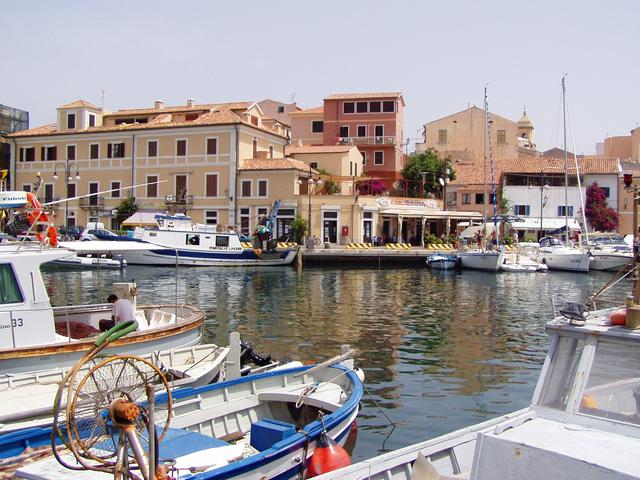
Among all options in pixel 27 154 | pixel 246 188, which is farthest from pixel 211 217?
pixel 27 154

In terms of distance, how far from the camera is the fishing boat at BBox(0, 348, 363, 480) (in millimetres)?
5473

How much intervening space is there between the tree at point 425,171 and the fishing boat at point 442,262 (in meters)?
17.7

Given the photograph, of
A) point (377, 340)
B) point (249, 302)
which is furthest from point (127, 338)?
point (249, 302)

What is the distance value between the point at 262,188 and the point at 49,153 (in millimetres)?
18851

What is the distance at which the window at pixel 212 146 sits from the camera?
179 feet

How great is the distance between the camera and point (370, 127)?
65812 mm

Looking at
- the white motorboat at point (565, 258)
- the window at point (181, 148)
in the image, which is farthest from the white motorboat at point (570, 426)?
the window at point (181, 148)

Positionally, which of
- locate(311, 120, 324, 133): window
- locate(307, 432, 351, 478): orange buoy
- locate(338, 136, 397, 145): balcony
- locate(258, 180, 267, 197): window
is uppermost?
locate(311, 120, 324, 133): window

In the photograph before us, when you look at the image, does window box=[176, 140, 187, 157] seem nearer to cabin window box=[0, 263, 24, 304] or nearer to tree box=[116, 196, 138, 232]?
tree box=[116, 196, 138, 232]

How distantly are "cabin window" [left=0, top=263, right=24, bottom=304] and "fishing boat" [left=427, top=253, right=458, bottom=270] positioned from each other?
116 feet

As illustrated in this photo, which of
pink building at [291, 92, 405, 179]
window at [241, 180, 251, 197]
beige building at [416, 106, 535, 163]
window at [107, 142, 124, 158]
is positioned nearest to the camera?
window at [241, 180, 251, 197]

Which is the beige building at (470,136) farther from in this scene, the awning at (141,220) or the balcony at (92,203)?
the balcony at (92,203)

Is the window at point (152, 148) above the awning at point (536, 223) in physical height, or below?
above

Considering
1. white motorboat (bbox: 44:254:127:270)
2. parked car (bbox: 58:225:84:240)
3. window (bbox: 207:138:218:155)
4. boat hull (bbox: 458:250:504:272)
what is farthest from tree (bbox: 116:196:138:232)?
boat hull (bbox: 458:250:504:272)
